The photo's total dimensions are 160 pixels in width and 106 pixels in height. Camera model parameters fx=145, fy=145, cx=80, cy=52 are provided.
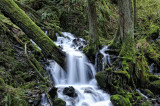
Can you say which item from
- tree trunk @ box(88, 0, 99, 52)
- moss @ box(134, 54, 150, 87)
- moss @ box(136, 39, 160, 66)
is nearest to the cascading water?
tree trunk @ box(88, 0, 99, 52)

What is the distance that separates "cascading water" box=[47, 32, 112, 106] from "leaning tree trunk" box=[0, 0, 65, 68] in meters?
0.96

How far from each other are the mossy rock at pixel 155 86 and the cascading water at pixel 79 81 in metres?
1.83

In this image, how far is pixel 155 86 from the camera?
5.76 m

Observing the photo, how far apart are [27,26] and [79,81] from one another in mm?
3456

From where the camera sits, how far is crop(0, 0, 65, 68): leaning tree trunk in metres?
4.87

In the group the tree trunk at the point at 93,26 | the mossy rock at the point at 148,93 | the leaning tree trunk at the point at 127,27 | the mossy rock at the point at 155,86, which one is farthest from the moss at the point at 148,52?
the mossy rock at the point at 148,93

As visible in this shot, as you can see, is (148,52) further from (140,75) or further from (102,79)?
(102,79)

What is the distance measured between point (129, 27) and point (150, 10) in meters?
8.07

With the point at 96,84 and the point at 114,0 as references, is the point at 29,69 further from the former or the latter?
the point at 114,0

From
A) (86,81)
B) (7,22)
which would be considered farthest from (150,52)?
(7,22)

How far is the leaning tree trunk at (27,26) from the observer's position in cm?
487

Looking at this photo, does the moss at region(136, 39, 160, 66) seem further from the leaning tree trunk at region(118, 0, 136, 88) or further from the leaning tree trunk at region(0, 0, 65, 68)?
the leaning tree trunk at region(0, 0, 65, 68)

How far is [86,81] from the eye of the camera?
22.8 feet

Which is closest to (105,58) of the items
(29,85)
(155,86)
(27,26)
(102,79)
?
(102,79)
